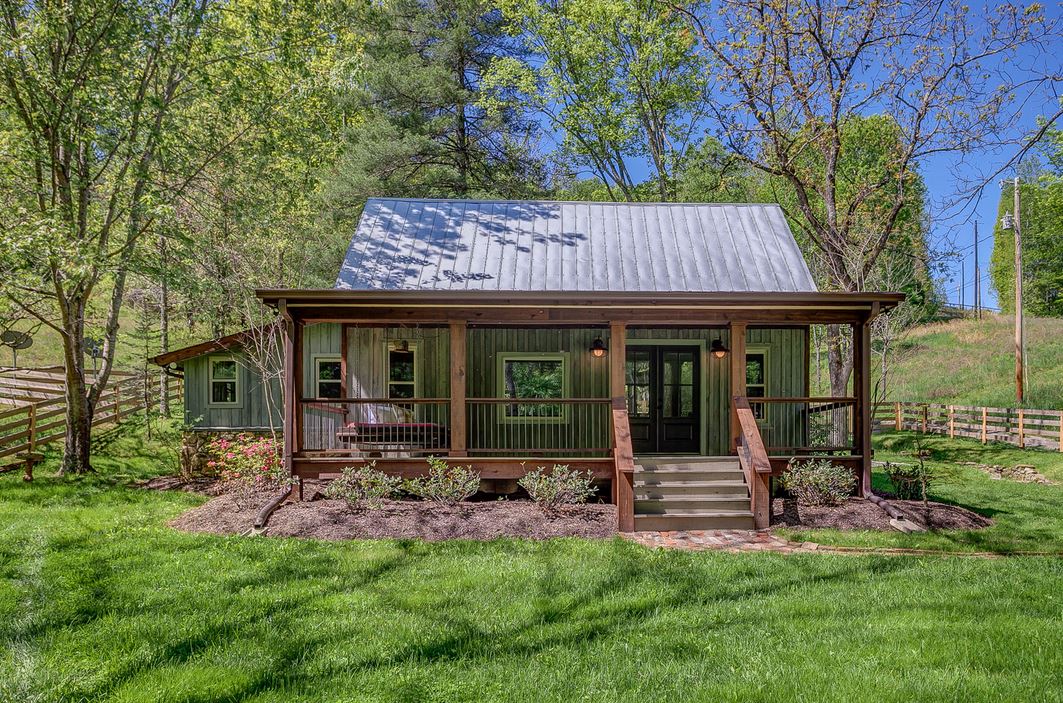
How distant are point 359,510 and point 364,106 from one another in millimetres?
16473

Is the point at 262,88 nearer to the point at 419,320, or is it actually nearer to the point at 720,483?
the point at 419,320

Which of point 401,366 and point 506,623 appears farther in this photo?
point 401,366

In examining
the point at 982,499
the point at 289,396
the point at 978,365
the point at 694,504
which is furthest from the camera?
the point at 978,365

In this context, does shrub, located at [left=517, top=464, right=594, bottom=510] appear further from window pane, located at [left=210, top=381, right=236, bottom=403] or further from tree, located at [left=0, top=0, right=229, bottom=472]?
window pane, located at [left=210, top=381, right=236, bottom=403]

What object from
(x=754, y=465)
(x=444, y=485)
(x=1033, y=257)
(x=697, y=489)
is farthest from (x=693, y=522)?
(x=1033, y=257)

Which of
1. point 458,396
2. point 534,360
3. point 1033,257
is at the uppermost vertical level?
point 1033,257

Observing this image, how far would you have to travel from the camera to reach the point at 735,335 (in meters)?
9.67

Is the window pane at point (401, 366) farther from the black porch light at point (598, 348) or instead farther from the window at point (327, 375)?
the window at point (327, 375)

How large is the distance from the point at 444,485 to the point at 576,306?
3121 mm

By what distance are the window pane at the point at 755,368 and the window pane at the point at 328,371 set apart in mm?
9970

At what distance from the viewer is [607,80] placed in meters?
23.2

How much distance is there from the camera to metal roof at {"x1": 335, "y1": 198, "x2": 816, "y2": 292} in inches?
427

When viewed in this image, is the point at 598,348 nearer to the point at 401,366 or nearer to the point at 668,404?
the point at 668,404

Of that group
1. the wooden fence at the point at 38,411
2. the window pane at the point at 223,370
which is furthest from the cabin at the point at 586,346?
the window pane at the point at 223,370
